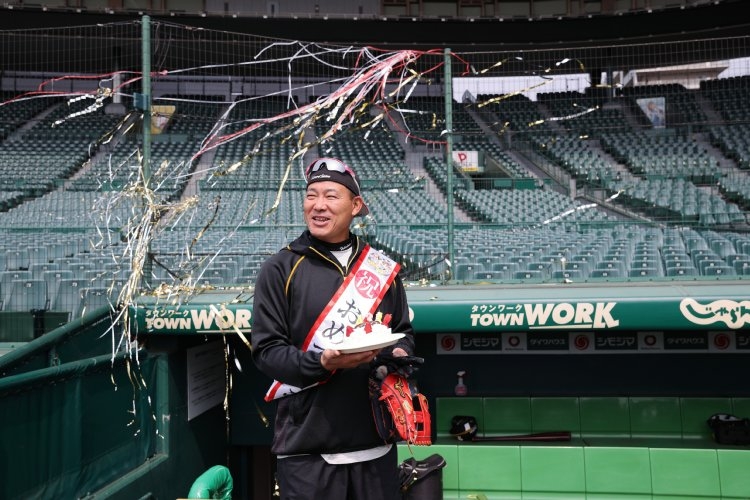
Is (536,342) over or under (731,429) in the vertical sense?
over

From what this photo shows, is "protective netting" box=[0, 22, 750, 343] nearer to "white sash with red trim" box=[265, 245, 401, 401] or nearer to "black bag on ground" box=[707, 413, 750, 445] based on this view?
"black bag on ground" box=[707, 413, 750, 445]

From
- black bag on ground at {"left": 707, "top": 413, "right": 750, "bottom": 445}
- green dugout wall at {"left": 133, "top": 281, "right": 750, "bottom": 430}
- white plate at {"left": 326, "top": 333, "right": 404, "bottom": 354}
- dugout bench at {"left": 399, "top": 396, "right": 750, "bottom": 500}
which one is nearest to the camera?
white plate at {"left": 326, "top": 333, "right": 404, "bottom": 354}

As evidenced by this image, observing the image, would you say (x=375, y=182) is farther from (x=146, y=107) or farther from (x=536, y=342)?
(x=146, y=107)

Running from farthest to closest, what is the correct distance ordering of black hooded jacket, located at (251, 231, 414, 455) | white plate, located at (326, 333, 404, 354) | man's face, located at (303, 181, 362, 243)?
man's face, located at (303, 181, 362, 243) < black hooded jacket, located at (251, 231, 414, 455) < white plate, located at (326, 333, 404, 354)

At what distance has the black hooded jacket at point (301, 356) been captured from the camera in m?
2.20

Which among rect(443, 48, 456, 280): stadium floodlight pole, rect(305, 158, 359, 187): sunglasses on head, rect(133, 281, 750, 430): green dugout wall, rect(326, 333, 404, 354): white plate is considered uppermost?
rect(443, 48, 456, 280): stadium floodlight pole

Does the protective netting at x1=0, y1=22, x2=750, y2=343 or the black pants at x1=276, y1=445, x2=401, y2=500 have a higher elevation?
the protective netting at x1=0, y1=22, x2=750, y2=343

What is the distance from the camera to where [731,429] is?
5668 mm

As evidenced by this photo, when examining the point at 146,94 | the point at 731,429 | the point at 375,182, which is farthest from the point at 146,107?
the point at 731,429

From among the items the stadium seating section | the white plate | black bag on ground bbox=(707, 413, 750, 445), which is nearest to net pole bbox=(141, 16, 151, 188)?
the stadium seating section

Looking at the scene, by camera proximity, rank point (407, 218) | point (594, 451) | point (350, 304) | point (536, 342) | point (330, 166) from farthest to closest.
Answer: point (407, 218)
point (536, 342)
point (594, 451)
point (330, 166)
point (350, 304)

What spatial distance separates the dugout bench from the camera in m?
5.34

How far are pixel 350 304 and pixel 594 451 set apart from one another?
4070 mm

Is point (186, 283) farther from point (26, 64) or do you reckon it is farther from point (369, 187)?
point (26, 64)
